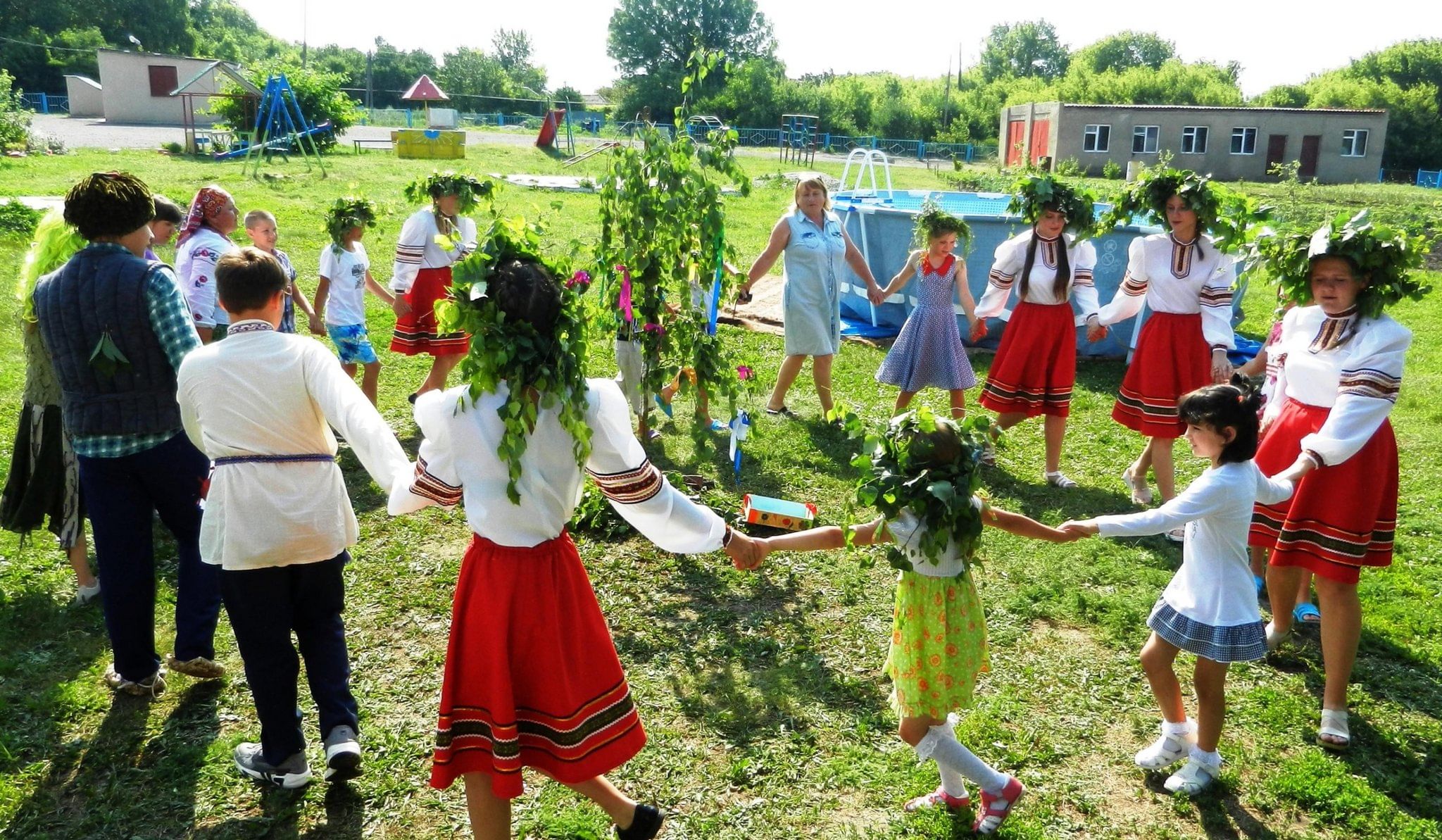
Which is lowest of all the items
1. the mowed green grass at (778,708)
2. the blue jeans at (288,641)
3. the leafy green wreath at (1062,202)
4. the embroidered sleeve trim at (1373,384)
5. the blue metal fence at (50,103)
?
the mowed green grass at (778,708)

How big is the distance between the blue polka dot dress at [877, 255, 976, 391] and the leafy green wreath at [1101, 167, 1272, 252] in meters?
1.35

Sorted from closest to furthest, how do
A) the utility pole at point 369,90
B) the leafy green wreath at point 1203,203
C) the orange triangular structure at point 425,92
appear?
the leafy green wreath at point 1203,203 < the orange triangular structure at point 425,92 < the utility pole at point 369,90

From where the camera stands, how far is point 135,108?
147 ft

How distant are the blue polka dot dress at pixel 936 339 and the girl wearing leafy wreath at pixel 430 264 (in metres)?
3.04

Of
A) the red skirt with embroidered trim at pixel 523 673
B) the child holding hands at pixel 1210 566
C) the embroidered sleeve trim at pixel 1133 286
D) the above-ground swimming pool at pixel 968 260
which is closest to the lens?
the red skirt with embroidered trim at pixel 523 673

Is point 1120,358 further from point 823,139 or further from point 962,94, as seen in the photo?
point 962,94

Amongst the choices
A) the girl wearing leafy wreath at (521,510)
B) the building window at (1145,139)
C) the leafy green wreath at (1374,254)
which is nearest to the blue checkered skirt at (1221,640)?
the leafy green wreath at (1374,254)

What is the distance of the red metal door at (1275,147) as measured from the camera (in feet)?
158

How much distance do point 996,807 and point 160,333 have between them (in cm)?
328

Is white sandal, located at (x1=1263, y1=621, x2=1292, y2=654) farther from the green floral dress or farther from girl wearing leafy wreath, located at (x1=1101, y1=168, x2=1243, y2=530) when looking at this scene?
the green floral dress

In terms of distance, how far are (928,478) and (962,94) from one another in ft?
219

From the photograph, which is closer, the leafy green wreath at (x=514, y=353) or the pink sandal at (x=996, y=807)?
the leafy green wreath at (x=514, y=353)

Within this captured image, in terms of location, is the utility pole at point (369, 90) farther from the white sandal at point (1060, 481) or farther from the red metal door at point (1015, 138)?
the white sandal at point (1060, 481)

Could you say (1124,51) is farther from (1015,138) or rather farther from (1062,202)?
(1062,202)
